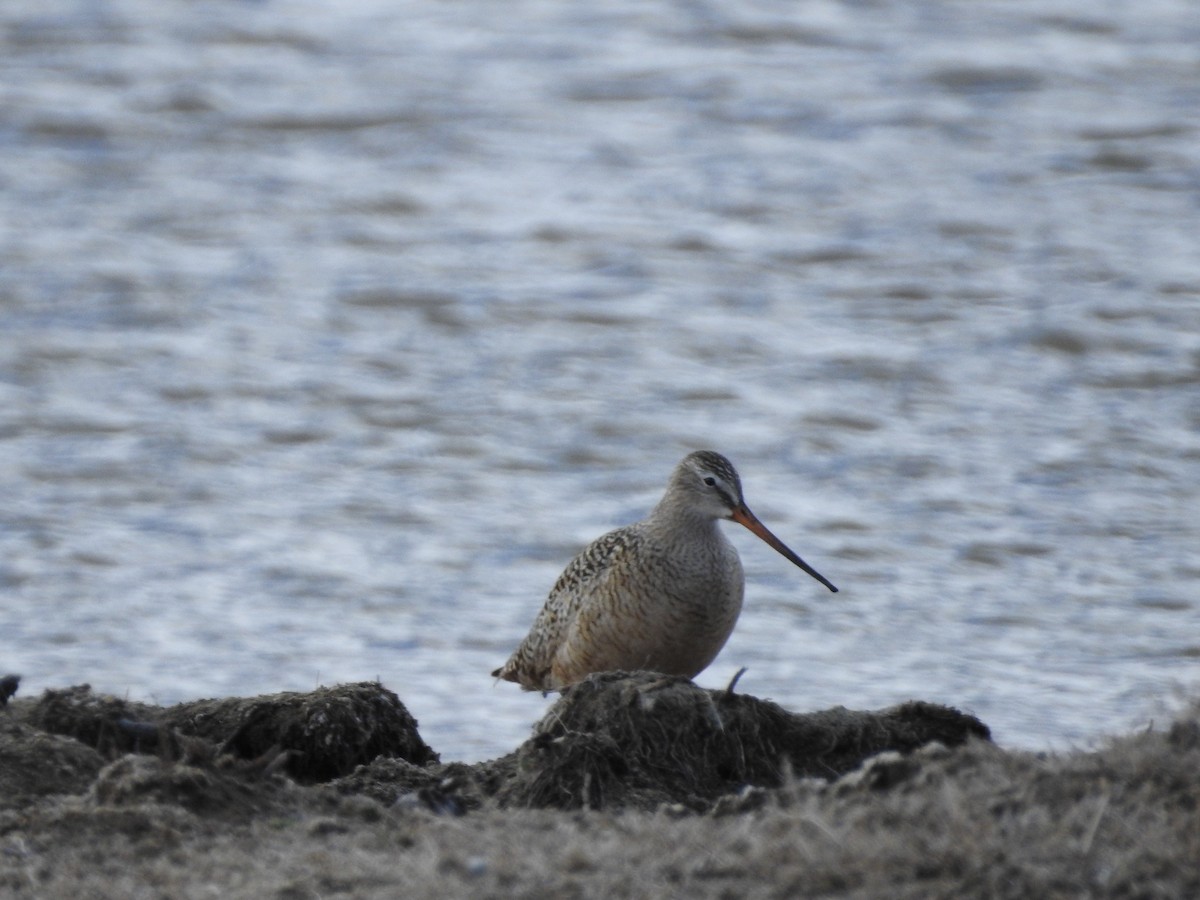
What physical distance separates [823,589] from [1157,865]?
203 inches

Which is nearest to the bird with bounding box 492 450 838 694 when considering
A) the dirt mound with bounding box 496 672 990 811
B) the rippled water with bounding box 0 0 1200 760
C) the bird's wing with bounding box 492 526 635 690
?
the bird's wing with bounding box 492 526 635 690

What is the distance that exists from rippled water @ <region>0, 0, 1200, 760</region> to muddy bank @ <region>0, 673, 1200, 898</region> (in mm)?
1217

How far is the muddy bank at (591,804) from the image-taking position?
144 inches

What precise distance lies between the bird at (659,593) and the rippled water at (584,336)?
78 centimetres

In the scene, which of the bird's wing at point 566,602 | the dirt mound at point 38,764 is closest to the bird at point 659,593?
the bird's wing at point 566,602

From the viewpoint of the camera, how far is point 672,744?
4996mm

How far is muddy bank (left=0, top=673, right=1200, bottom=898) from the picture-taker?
144 inches

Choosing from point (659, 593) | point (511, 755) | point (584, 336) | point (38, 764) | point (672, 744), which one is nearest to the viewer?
point (38, 764)

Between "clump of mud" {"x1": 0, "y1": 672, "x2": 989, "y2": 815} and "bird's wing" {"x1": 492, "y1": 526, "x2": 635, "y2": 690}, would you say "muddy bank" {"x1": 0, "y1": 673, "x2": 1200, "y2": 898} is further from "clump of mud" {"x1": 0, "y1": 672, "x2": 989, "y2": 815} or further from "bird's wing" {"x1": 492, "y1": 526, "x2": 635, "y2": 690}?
"bird's wing" {"x1": 492, "y1": 526, "x2": 635, "y2": 690}

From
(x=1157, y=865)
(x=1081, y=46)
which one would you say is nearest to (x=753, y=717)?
(x=1157, y=865)

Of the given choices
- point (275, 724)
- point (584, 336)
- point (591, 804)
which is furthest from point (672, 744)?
point (584, 336)

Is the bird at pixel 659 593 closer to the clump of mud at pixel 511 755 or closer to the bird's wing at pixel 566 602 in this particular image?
the bird's wing at pixel 566 602

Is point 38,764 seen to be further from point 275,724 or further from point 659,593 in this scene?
point 659,593

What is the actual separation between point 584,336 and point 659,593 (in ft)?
19.2
